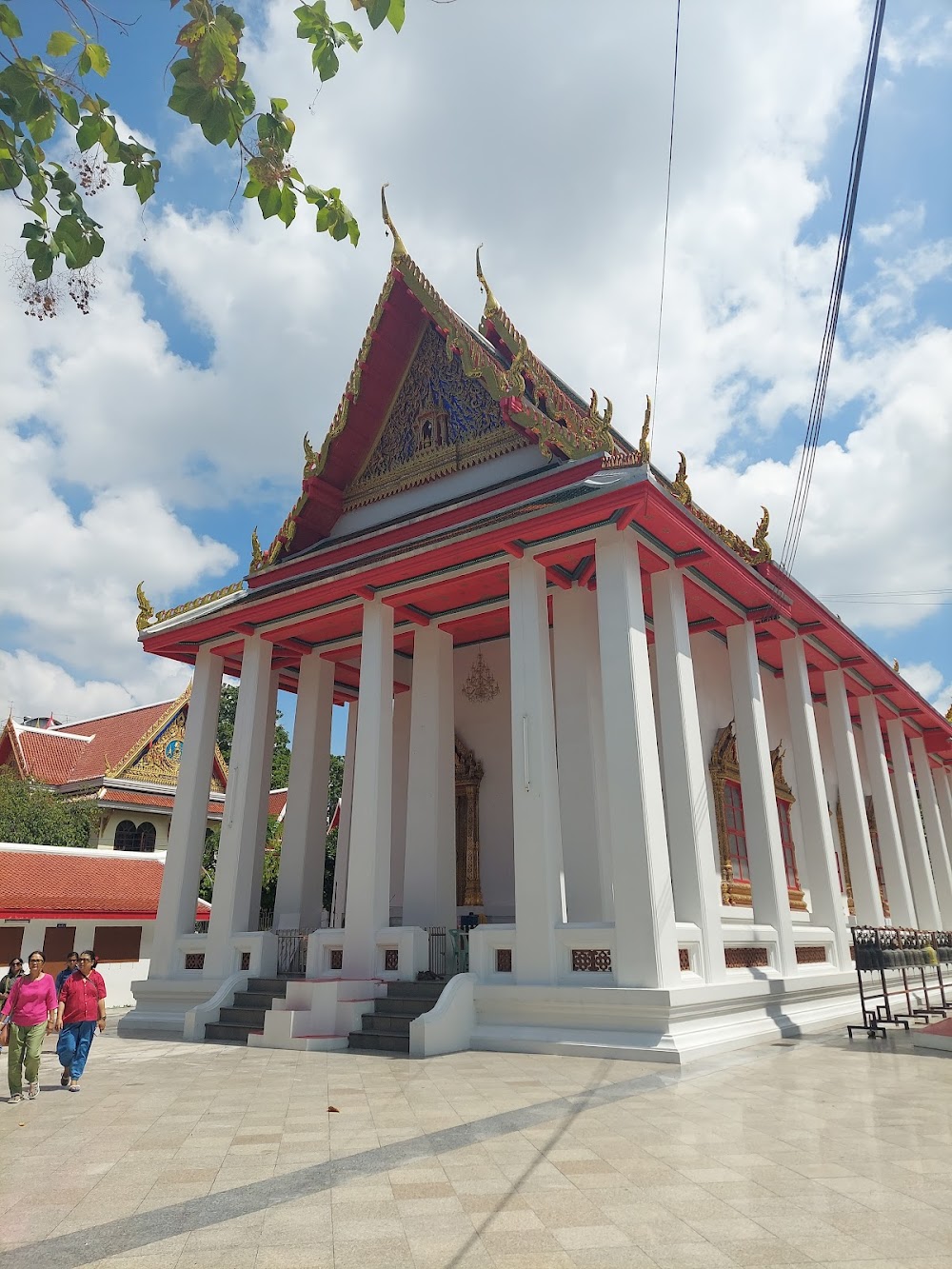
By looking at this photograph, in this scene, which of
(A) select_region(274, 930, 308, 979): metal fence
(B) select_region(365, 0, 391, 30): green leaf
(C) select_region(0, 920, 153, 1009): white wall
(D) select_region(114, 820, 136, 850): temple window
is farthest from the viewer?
(D) select_region(114, 820, 136, 850): temple window

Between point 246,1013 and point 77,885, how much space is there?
27.5ft

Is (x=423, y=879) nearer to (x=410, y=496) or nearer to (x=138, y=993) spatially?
(x=138, y=993)

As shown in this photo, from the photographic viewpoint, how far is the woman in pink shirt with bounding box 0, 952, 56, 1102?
580 centimetres

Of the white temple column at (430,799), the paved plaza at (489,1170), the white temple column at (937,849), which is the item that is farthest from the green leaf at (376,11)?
the white temple column at (937,849)

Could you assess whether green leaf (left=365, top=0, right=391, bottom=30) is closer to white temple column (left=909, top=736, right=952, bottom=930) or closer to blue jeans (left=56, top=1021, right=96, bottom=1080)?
blue jeans (left=56, top=1021, right=96, bottom=1080)

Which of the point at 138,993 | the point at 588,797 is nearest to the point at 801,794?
the point at 588,797

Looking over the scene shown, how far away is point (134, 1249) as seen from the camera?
2840 millimetres

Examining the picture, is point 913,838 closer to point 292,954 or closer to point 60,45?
point 292,954

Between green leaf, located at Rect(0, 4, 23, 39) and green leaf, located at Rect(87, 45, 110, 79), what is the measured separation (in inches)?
8.2

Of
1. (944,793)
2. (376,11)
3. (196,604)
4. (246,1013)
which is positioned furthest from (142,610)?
(944,793)

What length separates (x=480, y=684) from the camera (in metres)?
12.5

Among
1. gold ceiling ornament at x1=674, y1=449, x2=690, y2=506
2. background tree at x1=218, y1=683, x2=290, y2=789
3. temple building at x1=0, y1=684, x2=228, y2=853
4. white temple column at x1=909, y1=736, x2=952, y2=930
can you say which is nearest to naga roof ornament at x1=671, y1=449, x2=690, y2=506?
gold ceiling ornament at x1=674, y1=449, x2=690, y2=506

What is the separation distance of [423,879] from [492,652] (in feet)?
11.9

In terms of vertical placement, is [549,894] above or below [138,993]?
above
